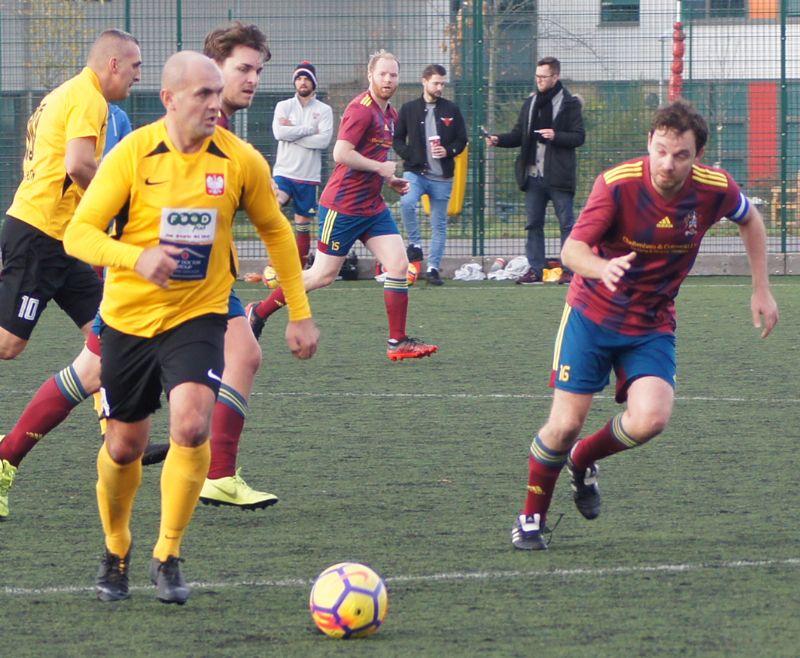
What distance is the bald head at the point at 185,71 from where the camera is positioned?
4.78 metres

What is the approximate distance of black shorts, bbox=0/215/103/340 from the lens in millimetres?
6895

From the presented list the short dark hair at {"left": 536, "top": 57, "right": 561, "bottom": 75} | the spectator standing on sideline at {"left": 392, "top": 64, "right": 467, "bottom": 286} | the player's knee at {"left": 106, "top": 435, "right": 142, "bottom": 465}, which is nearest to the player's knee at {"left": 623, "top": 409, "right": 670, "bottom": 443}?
the player's knee at {"left": 106, "top": 435, "right": 142, "bottom": 465}

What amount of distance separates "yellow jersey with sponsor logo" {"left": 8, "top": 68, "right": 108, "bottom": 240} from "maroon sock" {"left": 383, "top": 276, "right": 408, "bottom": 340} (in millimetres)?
3670

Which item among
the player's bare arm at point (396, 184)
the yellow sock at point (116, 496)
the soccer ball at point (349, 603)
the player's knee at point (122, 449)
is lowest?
the soccer ball at point (349, 603)

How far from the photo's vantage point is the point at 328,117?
51.5 feet

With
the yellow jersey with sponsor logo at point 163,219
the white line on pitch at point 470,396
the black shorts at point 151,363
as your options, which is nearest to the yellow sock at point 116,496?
the black shorts at point 151,363

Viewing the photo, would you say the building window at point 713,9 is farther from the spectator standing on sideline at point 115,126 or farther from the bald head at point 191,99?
the bald head at point 191,99

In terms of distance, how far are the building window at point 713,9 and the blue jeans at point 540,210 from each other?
Answer: 249 cm

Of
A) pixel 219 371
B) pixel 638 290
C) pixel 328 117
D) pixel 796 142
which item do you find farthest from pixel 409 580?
pixel 796 142

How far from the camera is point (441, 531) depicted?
18.9 feet

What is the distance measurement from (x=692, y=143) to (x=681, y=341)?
6159mm

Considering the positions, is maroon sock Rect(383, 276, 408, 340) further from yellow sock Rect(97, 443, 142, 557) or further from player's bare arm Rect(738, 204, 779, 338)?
yellow sock Rect(97, 443, 142, 557)

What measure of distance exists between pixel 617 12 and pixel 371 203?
22.8 ft

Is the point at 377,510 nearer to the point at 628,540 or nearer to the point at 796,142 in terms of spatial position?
the point at 628,540
